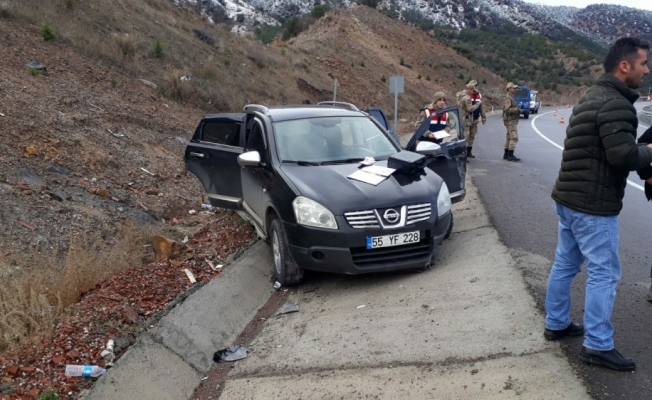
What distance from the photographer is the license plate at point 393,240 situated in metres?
5.42

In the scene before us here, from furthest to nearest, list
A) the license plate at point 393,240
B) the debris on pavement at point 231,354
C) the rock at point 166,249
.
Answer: the rock at point 166,249 → the license plate at point 393,240 → the debris on pavement at point 231,354

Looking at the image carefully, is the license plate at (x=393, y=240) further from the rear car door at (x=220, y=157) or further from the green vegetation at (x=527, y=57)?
the green vegetation at (x=527, y=57)

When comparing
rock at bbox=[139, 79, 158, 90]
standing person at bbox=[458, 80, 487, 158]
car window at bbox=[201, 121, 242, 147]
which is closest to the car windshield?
car window at bbox=[201, 121, 242, 147]

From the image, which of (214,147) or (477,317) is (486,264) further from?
(214,147)

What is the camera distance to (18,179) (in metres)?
7.89

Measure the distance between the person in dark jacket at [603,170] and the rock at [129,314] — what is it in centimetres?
347

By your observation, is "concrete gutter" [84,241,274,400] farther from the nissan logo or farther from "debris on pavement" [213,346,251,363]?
the nissan logo

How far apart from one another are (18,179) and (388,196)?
17.2 feet

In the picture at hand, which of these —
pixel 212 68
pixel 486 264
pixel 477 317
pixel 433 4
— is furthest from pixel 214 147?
pixel 433 4

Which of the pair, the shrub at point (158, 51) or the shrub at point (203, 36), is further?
the shrub at point (203, 36)

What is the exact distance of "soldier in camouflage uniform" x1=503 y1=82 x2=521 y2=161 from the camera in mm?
13447

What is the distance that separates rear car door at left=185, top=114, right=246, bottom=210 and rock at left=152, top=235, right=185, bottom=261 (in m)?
1.02

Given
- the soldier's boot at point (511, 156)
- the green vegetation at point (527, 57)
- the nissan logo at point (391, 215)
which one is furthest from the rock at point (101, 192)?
the green vegetation at point (527, 57)

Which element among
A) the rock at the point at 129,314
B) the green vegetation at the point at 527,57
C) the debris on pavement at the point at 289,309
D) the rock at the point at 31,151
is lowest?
the green vegetation at the point at 527,57
